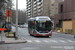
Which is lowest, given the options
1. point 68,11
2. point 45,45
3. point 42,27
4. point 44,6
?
point 45,45

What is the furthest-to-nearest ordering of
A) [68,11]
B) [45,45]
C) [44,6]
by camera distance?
[44,6] → [68,11] → [45,45]

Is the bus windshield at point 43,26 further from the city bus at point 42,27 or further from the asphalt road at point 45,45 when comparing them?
the asphalt road at point 45,45

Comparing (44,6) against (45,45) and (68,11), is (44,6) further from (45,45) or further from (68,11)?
(45,45)

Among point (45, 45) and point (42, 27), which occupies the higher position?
point (42, 27)

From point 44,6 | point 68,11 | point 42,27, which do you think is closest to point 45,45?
point 42,27

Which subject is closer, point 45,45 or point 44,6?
point 45,45

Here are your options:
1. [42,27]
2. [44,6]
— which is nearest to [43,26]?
[42,27]

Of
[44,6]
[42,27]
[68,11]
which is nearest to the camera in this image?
[42,27]

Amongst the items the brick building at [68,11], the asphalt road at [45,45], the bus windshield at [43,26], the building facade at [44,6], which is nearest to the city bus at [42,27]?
the bus windshield at [43,26]

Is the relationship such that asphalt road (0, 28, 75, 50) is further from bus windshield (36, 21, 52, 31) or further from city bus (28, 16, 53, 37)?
bus windshield (36, 21, 52, 31)

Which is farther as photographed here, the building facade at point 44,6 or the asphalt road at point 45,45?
the building facade at point 44,6

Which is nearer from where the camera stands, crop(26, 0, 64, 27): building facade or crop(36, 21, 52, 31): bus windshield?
crop(36, 21, 52, 31): bus windshield

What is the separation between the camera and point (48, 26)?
24469mm

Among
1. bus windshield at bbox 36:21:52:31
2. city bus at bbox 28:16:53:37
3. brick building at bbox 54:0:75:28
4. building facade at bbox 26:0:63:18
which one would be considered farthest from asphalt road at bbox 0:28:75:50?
building facade at bbox 26:0:63:18
